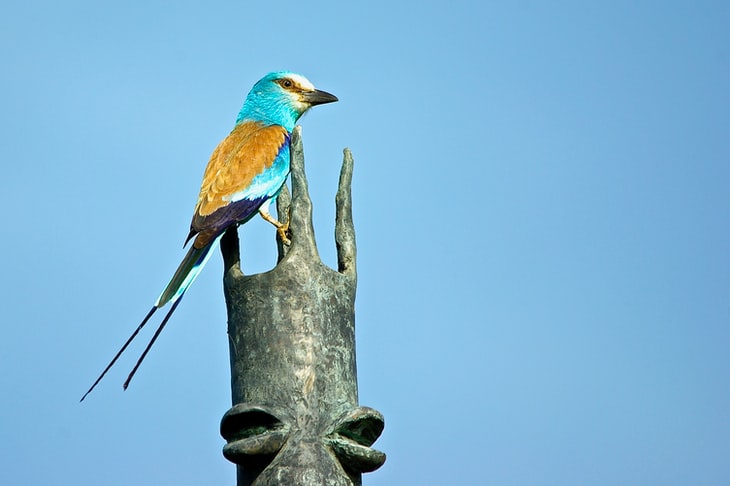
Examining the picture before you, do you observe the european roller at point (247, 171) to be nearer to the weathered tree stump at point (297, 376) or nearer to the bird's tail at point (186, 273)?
the bird's tail at point (186, 273)

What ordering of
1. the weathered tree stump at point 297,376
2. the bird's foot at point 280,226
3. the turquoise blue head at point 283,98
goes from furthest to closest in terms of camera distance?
the turquoise blue head at point 283,98, the bird's foot at point 280,226, the weathered tree stump at point 297,376

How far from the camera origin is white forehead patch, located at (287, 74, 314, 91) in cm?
950

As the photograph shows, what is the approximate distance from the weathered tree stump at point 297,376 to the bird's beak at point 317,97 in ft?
8.40

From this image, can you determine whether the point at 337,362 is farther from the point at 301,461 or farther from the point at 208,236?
the point at 208,236

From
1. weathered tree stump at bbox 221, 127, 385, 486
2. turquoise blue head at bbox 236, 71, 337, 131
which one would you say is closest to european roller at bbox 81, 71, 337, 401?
turquoise blue head at bbox 236, 71, 337, 131

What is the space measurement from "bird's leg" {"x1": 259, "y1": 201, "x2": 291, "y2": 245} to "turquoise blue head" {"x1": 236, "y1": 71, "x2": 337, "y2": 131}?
1.34 meters

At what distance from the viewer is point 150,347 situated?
23.0 feet

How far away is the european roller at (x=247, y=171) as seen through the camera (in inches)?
301

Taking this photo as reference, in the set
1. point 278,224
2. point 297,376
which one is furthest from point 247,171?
point 297,376

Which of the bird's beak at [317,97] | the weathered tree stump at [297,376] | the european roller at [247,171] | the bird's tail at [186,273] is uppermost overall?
the bird's beak at [317,97]

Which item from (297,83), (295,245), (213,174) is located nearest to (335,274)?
(295,245)

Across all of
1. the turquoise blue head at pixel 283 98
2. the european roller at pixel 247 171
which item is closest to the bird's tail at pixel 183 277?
the european roller at pixel 247 171

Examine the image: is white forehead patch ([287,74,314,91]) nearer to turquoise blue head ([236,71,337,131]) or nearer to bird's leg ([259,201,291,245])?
turquoise blue head ([236,71,337,131])

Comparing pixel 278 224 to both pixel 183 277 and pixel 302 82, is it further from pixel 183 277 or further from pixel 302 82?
pixel 302 82
